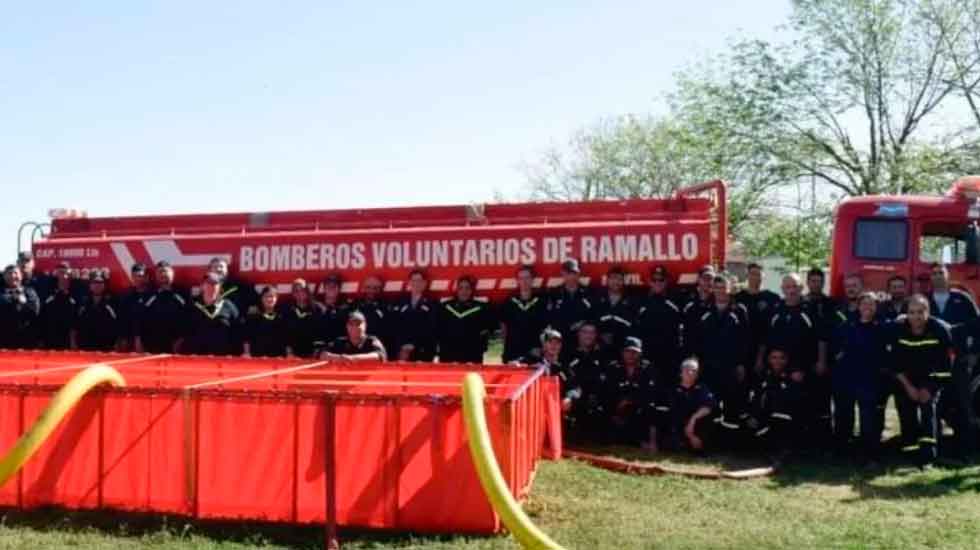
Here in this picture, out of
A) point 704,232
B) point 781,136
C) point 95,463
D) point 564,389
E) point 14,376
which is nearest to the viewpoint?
point 95,463

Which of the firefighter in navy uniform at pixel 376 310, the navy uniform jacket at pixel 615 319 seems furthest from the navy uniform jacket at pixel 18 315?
the navy uniform jacket at pixel 615 319

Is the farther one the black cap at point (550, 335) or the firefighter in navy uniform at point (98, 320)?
the firefighter in navy uniform at point (98, 320)

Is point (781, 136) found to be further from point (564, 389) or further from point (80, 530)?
point (80, 530)

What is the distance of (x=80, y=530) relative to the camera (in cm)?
671

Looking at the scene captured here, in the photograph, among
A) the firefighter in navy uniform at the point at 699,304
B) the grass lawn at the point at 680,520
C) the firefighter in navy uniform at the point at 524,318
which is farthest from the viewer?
the firefighter in navy uniform at the point at 524,318

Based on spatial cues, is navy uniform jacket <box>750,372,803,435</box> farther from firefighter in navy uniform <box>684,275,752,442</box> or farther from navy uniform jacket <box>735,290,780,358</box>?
navy uniform jacket <box>735,290,780,358</box>

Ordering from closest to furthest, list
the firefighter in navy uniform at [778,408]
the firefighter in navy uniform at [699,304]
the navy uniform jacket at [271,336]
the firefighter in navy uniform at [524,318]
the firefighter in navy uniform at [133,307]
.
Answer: the firefighter in navy uniform at [778,408]
the firefighter in navy uniform at [699,304]
the firefighter in navy uniform at [524,318]
the navy uniform jacket at [271,336]
the firefighter in navy uniform at [133,307]

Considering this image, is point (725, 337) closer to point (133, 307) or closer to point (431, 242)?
point (431, 242)

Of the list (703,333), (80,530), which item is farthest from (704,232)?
(80,530)

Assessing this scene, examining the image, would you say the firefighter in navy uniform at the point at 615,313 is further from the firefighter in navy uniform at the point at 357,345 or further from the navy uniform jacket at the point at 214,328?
the navy uniform jacket at the point at 214,328

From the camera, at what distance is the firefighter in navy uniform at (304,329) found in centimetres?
1141

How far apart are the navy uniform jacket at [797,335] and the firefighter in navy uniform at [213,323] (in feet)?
19.5

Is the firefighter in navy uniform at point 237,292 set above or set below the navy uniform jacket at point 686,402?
above

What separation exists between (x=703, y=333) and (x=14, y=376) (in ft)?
21.7
